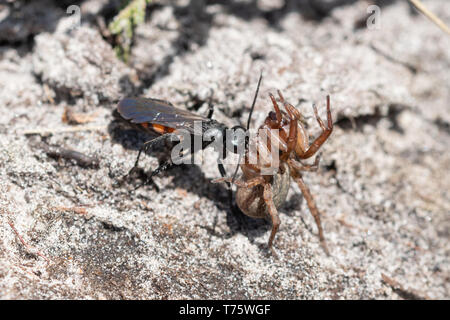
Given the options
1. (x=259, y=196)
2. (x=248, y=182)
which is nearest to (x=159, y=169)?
(x=248, y=182)

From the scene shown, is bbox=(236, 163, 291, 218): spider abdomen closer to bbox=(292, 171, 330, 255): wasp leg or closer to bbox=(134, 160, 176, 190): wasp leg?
bbox=(292, 171, 330, 255): wasp leg

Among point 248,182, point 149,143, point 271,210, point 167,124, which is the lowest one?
point 271,210

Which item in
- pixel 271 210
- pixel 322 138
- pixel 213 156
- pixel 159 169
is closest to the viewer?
pixel 271 210

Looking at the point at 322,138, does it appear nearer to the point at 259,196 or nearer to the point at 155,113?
the point at 259,196

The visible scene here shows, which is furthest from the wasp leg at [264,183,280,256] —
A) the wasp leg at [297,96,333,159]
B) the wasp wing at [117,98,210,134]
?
the wasp wing at [117,98,210,134]

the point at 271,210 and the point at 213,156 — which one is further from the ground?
the point at 271,210
